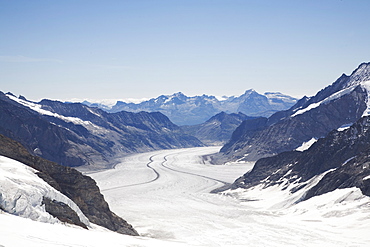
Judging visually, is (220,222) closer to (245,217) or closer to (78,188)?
(245,217)

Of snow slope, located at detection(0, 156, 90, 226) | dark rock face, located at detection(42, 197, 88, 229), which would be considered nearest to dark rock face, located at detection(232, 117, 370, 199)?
dark rock face, located at detection(42, 197, 88, 229)

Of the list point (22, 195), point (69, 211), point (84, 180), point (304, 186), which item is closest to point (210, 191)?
point (304, 186)

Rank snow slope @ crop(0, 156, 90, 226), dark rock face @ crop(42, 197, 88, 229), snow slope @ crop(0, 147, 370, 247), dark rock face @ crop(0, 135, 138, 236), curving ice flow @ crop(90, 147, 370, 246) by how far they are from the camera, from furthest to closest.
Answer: curving ice flow @ crop(90, 147, 370, 246)
dark rock face @ crop(0, 135, 138, 236)
dark rock face @ crop(42, 197, 88, 229)
snow slope @ crop(0, 156, 90, 226)
snow slope @ crop(0, 147, 370, 247)

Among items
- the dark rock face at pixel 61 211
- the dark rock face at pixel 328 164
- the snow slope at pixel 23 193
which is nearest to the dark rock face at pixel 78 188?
the snow slope at pixel 23 193

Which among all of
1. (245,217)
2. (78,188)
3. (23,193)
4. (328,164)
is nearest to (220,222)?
(245,217)

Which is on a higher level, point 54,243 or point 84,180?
point 84,180

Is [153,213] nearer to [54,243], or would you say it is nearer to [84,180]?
[84,180]

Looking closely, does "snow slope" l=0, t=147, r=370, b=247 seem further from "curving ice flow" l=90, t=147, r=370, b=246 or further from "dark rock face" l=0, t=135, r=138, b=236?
"dark rock face" l=0, t=135, r=138, b=236
